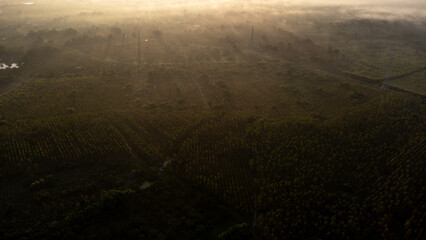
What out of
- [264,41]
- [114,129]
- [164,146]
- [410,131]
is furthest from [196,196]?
[264,41]

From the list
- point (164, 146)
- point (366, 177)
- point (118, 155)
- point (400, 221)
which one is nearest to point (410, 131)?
point (366, 177)

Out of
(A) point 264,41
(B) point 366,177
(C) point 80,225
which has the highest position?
(A) point 264,41

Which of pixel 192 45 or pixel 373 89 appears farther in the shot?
pixel 192 45

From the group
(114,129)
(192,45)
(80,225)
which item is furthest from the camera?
(192,45)

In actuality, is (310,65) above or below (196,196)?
above

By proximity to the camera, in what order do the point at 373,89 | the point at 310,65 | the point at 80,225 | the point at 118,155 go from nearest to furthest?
the point at 80,225 → the point at 118,155 → the point at 373,89 → the point at 310,65

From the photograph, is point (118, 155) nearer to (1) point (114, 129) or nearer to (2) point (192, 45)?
(1) point (114, 129)

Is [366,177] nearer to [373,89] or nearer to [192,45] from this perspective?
[373,89]
